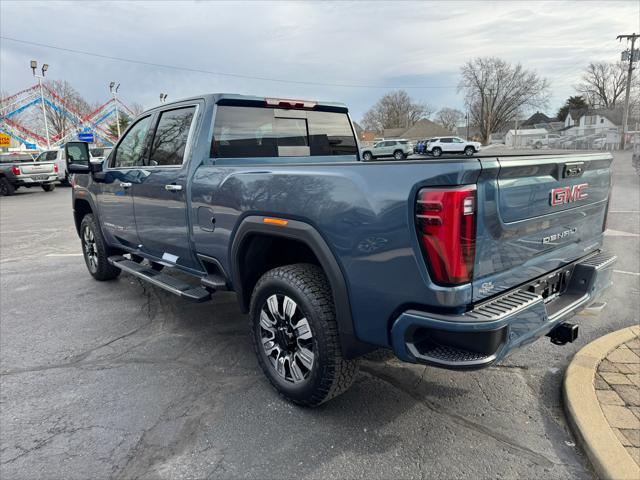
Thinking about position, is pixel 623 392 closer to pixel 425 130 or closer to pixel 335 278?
pixel 335 278

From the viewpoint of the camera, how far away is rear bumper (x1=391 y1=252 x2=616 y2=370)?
83.6 inches

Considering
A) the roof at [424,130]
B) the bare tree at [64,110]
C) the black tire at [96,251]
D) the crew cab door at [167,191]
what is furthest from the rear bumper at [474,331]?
the roof at [424,130]

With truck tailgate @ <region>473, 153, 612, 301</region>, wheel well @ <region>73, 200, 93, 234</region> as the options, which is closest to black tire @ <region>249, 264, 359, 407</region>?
truck tailgate @ <region>473, 153, 612, 301</region>

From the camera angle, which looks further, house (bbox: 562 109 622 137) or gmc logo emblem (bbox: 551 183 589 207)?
house (bbox: 562 109 622 137)

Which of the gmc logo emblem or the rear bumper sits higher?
the gmc logo emblem

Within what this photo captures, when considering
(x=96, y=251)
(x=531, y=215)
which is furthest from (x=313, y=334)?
(x=96, y=251)

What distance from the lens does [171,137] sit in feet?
13.5

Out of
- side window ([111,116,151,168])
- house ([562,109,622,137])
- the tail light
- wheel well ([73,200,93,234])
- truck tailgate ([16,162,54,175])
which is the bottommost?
wheel well ([73,200,93,234])

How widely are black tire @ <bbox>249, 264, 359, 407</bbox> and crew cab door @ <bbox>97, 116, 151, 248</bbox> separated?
2264mm

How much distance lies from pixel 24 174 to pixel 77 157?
17.2 m

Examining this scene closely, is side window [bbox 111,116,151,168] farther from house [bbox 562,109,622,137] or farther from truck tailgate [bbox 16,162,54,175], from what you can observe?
house [bbox 562,109,622,137]

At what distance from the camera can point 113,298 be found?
536cm

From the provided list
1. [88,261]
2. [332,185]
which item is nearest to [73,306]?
[88,261]

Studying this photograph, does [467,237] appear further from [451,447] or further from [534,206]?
[451,447]
